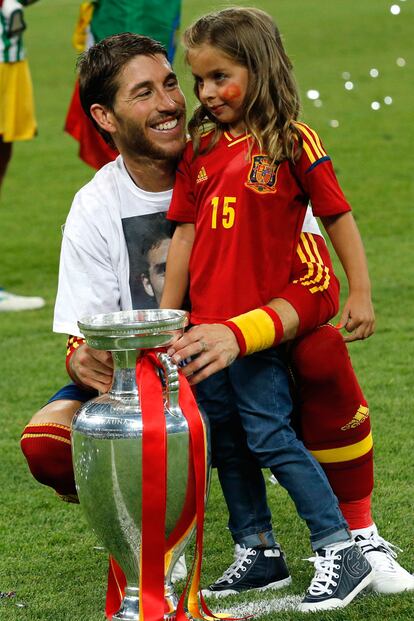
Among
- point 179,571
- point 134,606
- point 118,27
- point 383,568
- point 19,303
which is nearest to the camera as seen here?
point 134,606

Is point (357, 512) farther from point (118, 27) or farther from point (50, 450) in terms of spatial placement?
point (118, 27)

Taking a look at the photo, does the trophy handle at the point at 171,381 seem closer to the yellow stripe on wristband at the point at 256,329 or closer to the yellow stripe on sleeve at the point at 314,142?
the yellow stripe on wristband at the point at 256,329

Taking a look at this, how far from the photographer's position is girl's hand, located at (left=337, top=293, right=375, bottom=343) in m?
3.12

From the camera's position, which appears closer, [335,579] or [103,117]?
[335,579]

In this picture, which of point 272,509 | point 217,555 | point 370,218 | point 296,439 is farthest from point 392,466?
point 370,218

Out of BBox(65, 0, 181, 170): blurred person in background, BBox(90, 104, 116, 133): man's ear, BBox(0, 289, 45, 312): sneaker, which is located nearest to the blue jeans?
BBox(90, 104, 116, 133): man's ear

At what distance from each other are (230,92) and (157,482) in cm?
94

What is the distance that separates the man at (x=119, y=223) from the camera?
3.30 m

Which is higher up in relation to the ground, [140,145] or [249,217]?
[140,145]

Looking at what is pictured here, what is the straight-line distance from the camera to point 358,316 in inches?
123

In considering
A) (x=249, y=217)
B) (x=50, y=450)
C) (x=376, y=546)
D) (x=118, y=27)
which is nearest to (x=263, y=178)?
(x=249, y=217)

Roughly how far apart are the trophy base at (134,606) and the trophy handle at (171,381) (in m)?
0.39

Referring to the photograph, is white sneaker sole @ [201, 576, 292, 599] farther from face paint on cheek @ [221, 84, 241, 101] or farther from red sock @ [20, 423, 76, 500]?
face paint on cheek @ [221, 84, 241, 101]

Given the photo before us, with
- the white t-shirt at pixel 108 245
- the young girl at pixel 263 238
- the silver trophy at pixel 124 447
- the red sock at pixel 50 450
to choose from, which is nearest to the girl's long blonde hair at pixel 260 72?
the young girl at pixel 263 238
